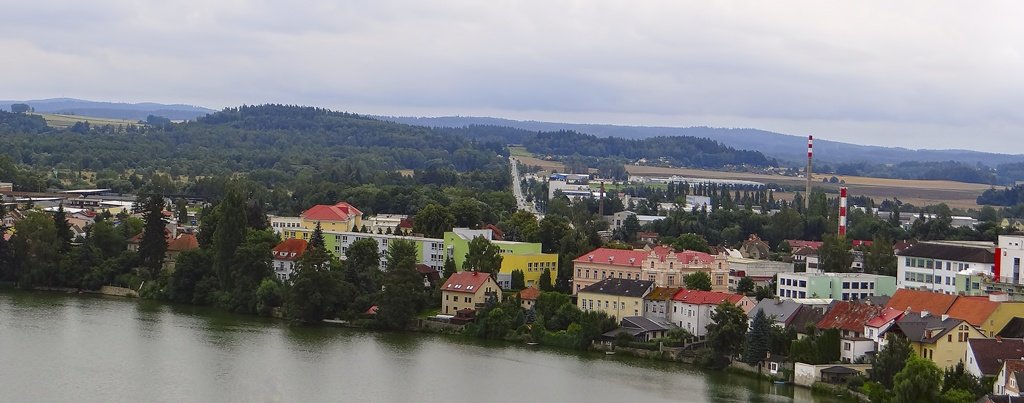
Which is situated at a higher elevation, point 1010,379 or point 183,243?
point 1010,379

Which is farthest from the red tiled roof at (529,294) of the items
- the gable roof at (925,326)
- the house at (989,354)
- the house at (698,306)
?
the house at (989,354)

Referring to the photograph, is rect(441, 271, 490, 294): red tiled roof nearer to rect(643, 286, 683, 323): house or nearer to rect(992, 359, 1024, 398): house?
rect(643, 286, 683, 323): house

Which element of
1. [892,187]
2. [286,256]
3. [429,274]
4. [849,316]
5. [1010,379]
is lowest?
[892,187]

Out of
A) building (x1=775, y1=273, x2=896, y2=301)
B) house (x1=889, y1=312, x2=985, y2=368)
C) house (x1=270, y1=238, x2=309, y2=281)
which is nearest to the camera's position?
house (x1=889, y1=312, x2=985, y2=368)

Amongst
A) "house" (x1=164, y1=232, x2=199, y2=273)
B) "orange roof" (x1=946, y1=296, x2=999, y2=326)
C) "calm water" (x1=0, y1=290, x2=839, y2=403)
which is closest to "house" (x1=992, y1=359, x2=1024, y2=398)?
"calm water" (x1=0, y1=290, x2=839, y2=403)

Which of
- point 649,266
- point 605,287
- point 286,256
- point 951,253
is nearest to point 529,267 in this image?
point 649,266

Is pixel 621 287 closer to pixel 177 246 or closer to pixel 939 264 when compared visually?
pixel 939 264

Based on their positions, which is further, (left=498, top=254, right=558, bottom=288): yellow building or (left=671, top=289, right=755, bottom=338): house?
(left=498, top=254, right=558, bottom=288): yellow building
